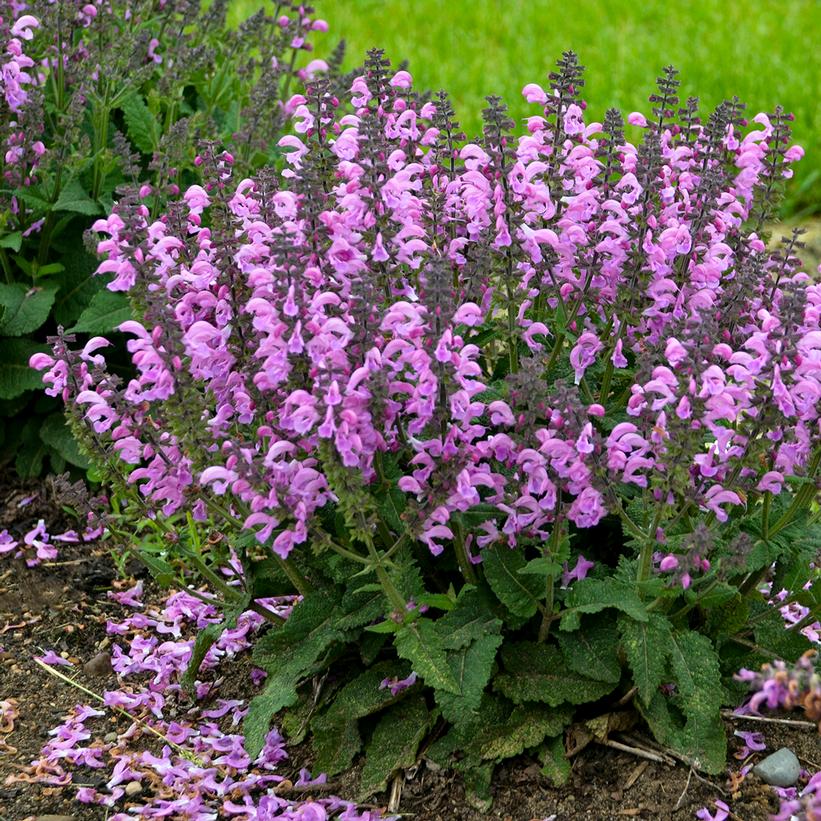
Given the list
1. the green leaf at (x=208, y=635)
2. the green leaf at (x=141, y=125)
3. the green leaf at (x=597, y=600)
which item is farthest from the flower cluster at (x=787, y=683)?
the green leaf at (x=141, y=125)

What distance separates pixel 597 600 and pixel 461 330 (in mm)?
736

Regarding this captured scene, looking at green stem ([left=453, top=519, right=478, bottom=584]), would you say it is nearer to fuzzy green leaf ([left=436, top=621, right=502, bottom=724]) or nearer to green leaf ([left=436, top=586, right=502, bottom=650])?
green leaf ([left=436, top=586, right=502, bottom=650])

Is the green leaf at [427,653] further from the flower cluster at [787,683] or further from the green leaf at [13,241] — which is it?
the green leaf at [13,241]

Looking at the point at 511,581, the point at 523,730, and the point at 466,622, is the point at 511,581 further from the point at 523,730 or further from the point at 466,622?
the point at 523,730

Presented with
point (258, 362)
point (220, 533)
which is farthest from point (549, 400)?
point (220, 533)

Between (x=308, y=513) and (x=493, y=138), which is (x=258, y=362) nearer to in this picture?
(x=308, y=513)

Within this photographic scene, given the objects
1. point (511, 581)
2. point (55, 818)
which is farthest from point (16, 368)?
→ point (511, 581)

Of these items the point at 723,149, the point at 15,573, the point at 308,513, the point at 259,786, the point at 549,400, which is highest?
the point at 723,149

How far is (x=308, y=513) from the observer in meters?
2.82

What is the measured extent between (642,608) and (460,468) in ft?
1.79

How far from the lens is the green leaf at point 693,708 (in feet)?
9.70

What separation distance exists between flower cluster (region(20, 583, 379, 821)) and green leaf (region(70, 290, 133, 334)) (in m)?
1.06

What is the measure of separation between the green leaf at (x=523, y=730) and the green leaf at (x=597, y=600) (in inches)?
9.5

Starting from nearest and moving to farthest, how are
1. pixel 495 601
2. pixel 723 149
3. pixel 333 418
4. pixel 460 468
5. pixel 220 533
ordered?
pixel 333 418, pixel 460 468, pixel 495 601, pixel 723 149, pixel 220 533
